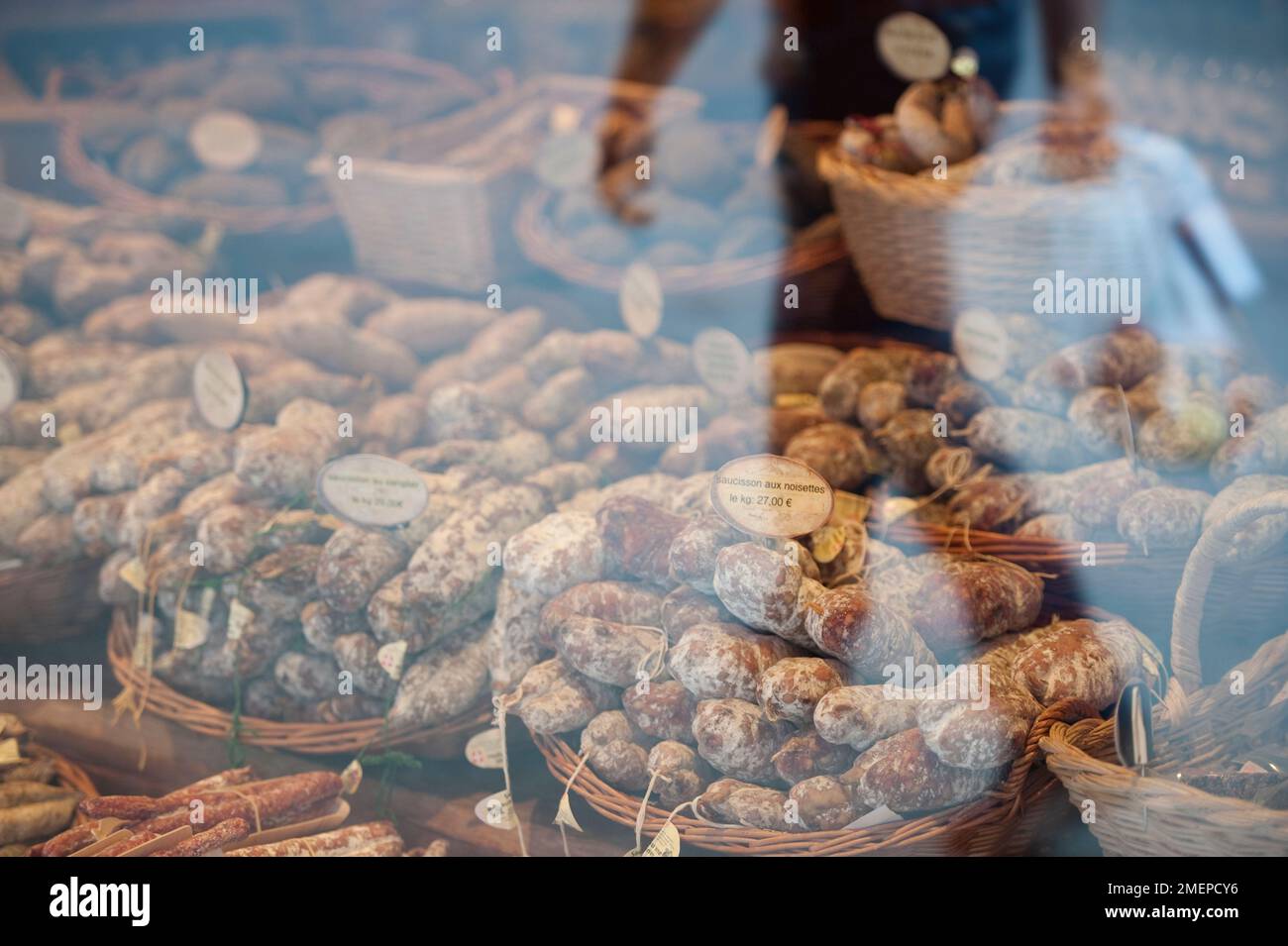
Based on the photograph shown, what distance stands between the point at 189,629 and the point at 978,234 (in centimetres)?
180

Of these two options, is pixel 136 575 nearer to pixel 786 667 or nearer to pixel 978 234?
pixel 786 667

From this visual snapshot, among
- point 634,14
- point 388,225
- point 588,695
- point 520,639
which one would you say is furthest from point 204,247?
point 588,695

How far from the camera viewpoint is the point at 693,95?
10.1ft

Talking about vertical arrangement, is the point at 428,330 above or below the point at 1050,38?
below

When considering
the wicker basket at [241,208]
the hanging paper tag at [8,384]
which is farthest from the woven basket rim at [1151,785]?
the wicker basket at [241,208]

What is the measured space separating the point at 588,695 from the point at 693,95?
2.02m

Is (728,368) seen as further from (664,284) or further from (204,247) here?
(204,247)

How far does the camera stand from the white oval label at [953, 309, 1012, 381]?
6.98 feet

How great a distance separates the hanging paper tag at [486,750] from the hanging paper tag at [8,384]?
4.79 ft

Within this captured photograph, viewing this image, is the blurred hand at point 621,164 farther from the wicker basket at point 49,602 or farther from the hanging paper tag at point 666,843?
the hanging paper tag at point 666,843

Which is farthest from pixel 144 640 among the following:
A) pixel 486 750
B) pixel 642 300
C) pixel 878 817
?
pixel 878 817

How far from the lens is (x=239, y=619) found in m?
2.00
